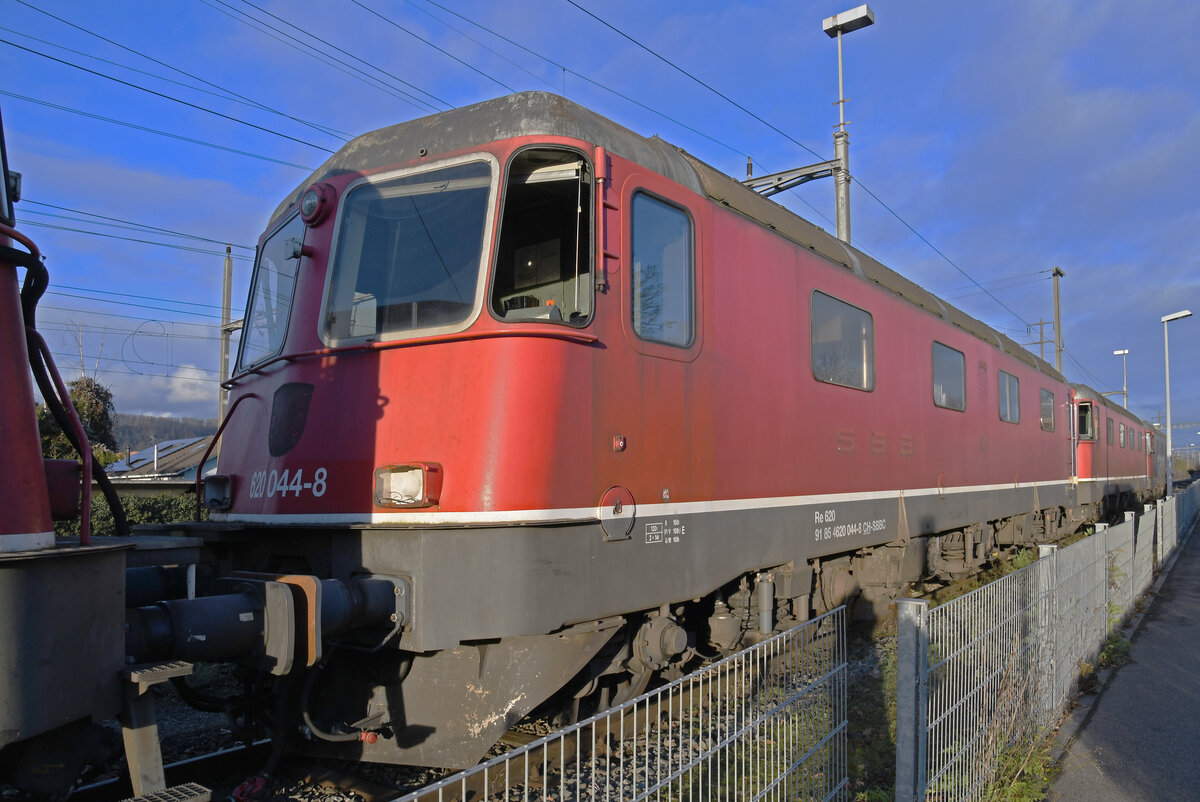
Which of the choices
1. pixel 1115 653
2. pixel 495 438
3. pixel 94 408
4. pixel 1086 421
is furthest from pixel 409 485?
pixel 1086 421

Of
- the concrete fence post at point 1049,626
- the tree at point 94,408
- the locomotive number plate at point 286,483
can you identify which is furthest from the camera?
the tree at point 94,408

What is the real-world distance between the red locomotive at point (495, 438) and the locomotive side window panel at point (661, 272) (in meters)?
0.02

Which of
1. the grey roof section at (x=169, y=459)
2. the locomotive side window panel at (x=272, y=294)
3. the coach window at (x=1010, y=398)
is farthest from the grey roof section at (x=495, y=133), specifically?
the grey roof section at (x=169, y=459)

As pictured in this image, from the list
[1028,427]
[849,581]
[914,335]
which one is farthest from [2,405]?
[1028,427]

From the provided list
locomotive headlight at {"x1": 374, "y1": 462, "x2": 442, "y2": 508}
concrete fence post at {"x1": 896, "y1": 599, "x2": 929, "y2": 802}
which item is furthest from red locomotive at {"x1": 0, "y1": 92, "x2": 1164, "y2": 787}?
concrete fence post at {"x1": 896, "y1": 599, "x2": 929, "y2": 802}

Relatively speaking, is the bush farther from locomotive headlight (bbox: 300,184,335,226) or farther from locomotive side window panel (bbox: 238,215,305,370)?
locomotive headlight (bbox: 300,184,335,226)

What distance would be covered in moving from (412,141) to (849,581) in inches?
208

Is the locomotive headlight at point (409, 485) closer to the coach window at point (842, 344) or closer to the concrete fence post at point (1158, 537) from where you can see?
the coach window at point (842, 344)

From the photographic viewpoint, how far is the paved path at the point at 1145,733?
15.5ft

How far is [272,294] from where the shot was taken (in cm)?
540

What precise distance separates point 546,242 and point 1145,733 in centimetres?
513

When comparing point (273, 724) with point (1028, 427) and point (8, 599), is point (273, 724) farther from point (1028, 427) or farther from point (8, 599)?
point (1028, 427)

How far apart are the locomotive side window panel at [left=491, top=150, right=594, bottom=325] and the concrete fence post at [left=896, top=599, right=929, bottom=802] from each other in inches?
81.6

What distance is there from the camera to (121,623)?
273 cm
